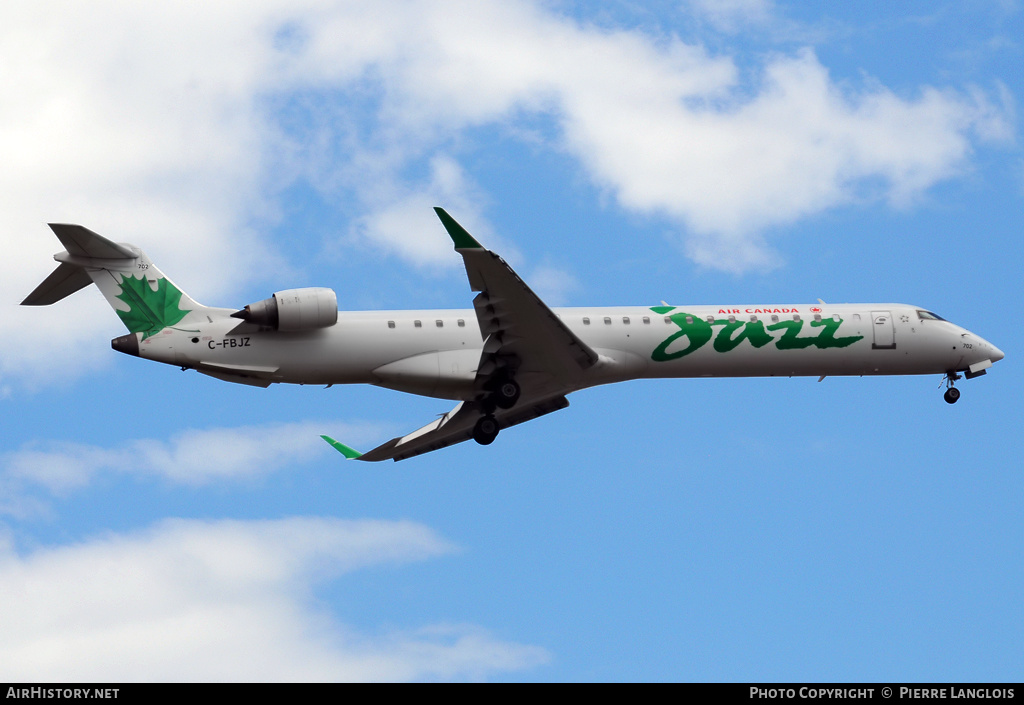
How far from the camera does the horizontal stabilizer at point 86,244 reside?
97.9ft

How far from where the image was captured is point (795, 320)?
33094 millimetres

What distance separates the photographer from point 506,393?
31.7 meters

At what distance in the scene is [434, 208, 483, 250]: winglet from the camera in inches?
1064

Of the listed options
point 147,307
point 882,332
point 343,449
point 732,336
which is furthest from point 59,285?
point 882,332

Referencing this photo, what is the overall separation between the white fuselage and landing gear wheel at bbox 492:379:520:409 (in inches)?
26.6

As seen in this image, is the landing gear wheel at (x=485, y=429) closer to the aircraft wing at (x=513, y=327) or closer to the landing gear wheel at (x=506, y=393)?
the landing gear wheel at (x=506, y=393)

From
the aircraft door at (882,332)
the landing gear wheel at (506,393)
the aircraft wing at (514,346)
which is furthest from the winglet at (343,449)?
the aircraft door at (882,332)

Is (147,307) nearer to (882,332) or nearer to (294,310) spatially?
(294,310)

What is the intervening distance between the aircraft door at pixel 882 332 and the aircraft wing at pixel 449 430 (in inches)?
330

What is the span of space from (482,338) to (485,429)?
312 cm

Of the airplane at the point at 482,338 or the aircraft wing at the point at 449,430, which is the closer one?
the airplane at the point at 482,338
